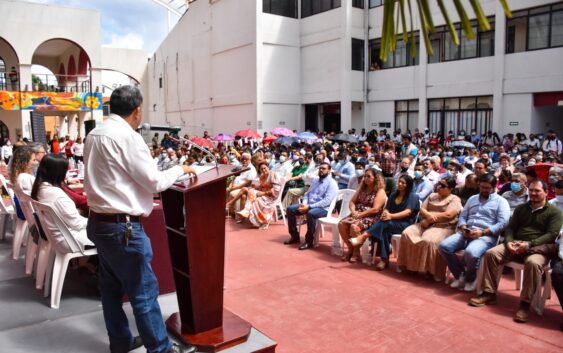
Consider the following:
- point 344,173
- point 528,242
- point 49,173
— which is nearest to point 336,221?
point 528,242

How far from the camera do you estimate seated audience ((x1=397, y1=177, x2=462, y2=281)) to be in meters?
5.43

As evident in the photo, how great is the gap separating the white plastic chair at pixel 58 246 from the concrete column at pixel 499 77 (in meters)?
17.4

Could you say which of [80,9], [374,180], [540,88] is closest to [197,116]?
[80,9]

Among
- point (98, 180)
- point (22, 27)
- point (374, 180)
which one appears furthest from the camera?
point (22, 27)

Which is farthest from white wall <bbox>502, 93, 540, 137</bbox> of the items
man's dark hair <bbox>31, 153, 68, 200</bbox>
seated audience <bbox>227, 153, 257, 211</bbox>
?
man's dark hair <bbox>31, 153, 68, 200</bbox>

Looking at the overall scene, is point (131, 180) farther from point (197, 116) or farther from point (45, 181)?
point (197, 116)

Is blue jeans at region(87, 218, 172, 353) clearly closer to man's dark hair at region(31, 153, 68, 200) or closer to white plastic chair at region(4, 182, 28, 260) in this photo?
man's dark hair at region(31, 153, 68, 200)

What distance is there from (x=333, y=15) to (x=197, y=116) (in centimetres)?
1098

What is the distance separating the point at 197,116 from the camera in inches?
1152

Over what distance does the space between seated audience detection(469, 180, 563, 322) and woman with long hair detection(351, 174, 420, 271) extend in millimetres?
1346

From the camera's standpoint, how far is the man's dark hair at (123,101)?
2.81 metres

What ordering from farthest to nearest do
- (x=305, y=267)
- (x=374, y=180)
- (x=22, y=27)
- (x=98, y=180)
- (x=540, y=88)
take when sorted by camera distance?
(x=22, y=27), (x=540, y=88), (x=374, y=180), (x=305, y=267), (x=98, y=180)

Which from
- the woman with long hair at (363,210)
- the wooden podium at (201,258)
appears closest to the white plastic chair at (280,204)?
the woman with long hair at (363,210)

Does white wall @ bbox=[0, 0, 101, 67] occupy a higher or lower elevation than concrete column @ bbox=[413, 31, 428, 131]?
higher
